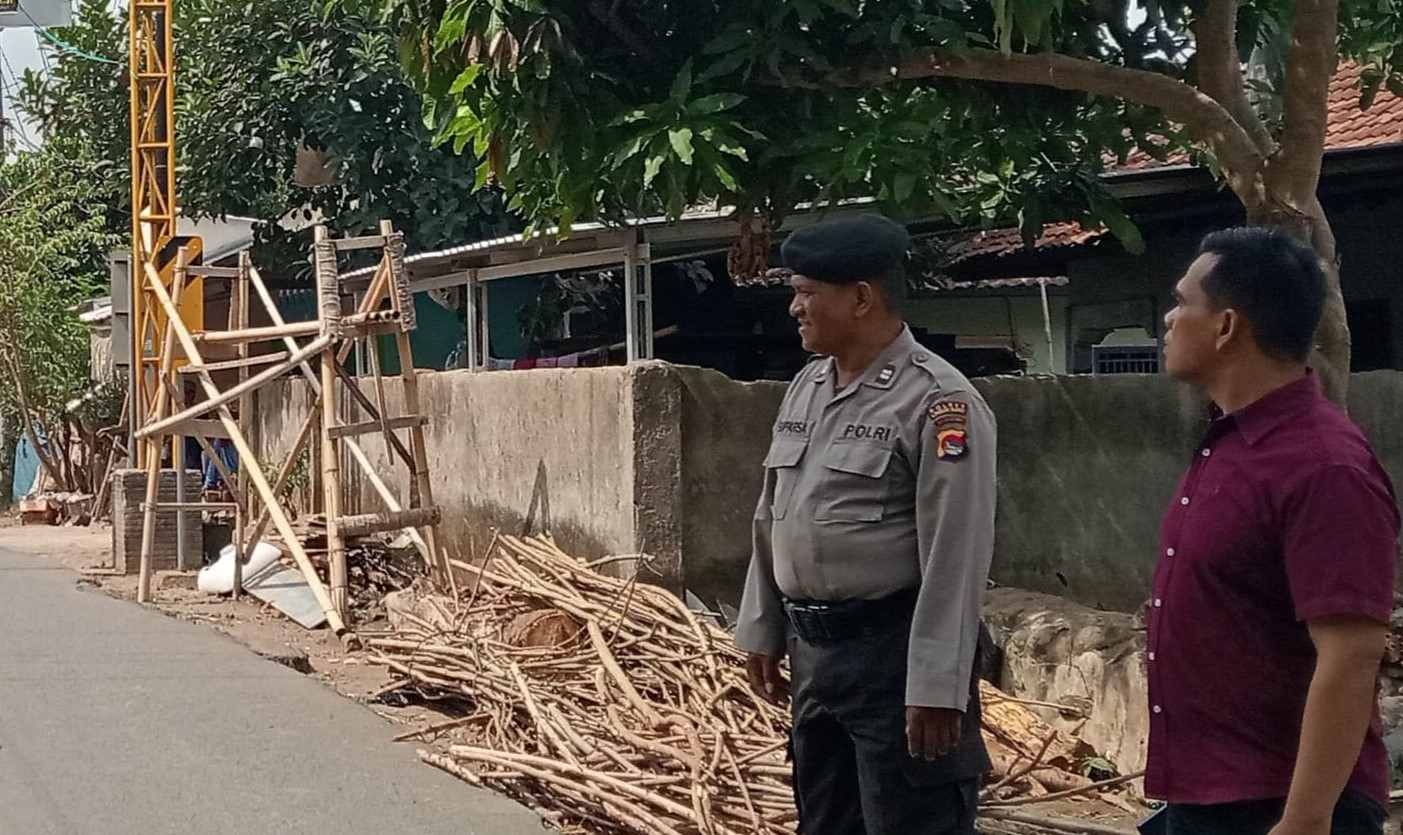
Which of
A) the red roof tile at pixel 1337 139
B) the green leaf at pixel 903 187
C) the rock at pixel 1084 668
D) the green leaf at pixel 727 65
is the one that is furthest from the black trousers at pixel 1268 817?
the red roof tile at pixel 1337 139

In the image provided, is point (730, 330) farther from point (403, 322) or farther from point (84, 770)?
point (84, 770)

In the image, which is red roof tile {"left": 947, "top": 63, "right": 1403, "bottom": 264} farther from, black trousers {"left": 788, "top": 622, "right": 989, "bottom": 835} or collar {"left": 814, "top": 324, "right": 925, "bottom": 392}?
black trousers {"left": 788, "top": 622, "right": 989, "bottom": 835}

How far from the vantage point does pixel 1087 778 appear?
6.04 meters

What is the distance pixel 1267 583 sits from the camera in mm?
2650

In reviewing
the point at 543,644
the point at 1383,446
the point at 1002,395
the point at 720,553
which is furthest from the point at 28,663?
the point at 1383,446

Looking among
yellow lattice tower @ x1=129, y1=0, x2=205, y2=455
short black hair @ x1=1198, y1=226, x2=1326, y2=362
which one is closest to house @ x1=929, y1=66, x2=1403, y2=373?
yellow lattice tower @ x1=129, y1=0, x2=205, y2=455

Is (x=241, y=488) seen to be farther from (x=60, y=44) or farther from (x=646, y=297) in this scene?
(x=60, y=44)

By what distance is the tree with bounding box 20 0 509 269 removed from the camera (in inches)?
659

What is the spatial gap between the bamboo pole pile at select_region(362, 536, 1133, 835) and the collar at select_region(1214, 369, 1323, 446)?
2780 mm

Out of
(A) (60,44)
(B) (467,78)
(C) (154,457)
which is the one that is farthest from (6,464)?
(B) (467,78)

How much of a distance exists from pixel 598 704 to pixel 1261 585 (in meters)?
4.04

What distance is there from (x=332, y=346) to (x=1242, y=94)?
208 inches

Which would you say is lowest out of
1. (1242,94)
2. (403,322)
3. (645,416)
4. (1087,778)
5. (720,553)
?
(1087,778)

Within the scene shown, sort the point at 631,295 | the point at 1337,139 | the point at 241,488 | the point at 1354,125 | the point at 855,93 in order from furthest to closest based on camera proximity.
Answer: the point at 241,488, the point at 1354,125, the point at 631,295, the point at 1337,139, the point at 855,93
